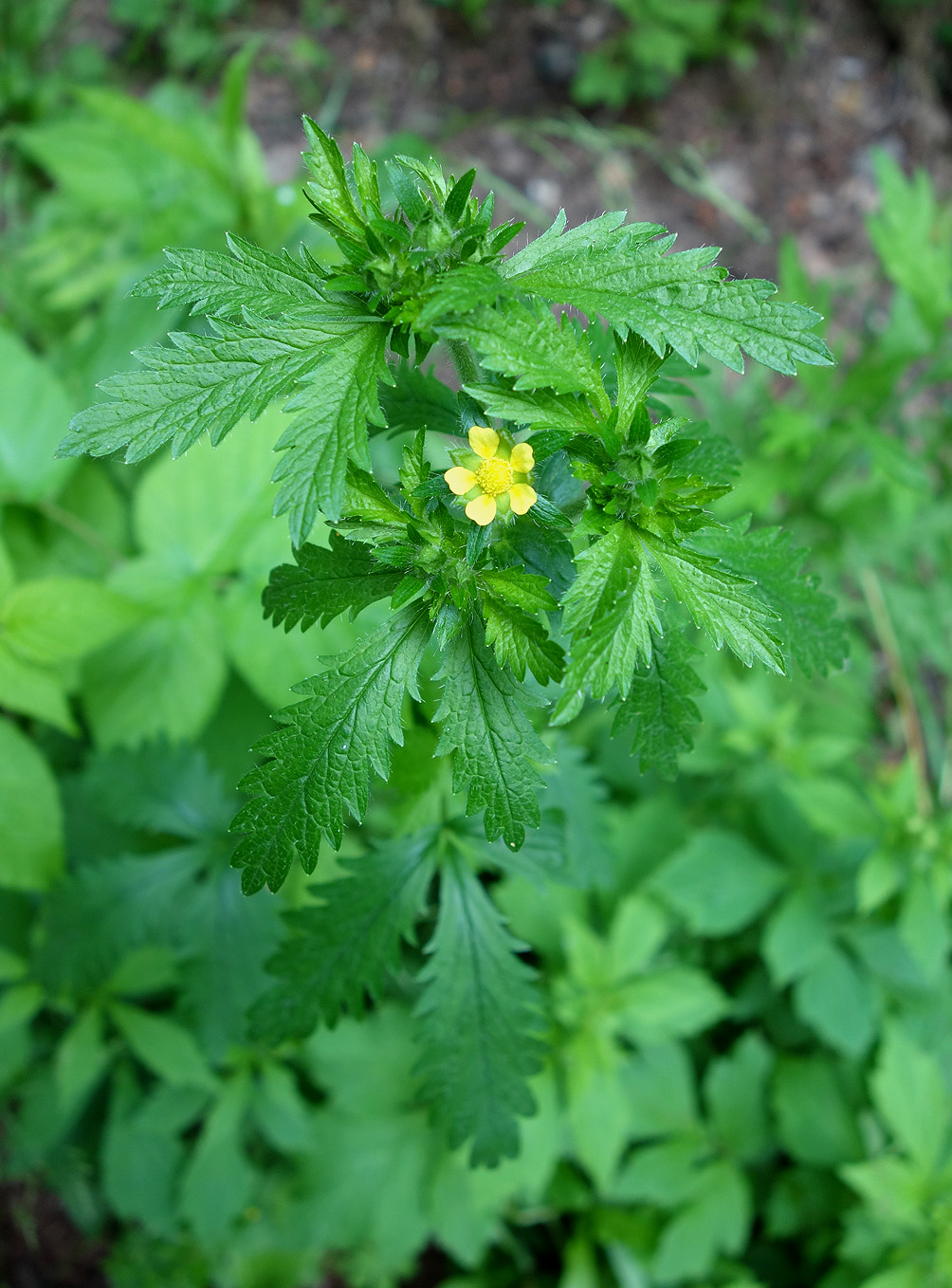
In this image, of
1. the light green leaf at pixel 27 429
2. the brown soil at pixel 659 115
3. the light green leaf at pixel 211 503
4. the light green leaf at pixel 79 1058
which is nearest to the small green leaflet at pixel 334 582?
the light green leaf at pixel 211 503

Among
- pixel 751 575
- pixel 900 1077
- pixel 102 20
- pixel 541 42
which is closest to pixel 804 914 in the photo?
pixel 900 1077

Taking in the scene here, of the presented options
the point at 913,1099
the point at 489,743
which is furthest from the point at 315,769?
the point at 913,1099

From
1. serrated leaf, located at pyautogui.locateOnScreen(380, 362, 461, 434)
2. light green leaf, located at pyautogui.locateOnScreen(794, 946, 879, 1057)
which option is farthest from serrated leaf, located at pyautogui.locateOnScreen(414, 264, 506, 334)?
light green leaf, located at pyautogui.locateOnScreen(794, 946, 879, 1057)

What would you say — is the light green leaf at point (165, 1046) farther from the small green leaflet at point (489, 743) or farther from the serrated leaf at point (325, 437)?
the serrated leaf at point (325, 437)

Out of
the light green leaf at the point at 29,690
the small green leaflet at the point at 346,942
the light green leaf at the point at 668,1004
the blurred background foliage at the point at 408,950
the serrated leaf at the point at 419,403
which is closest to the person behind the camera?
the serrated leaf at the point at 419,403

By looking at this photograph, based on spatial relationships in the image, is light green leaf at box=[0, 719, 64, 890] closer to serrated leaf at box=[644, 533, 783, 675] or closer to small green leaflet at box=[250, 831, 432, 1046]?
small green leaflet at box=[250, 831, 432, 1046]

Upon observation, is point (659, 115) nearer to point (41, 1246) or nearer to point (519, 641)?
point (519, 641)
